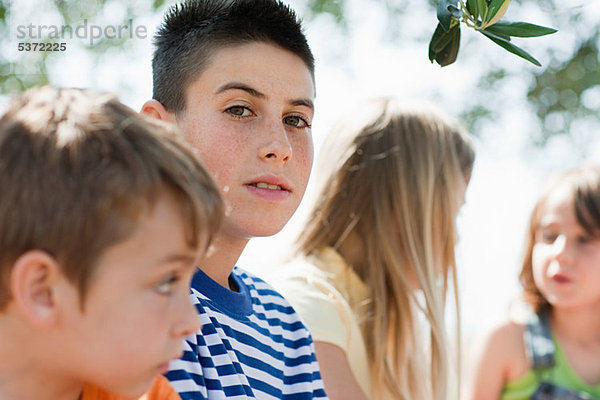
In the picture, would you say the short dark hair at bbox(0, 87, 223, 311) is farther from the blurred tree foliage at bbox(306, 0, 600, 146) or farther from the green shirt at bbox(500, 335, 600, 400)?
the blurred tree foliage at bbox(306, 0, 600, 146)

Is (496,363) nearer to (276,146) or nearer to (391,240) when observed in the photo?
(391,240)

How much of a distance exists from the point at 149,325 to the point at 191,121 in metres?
0.66

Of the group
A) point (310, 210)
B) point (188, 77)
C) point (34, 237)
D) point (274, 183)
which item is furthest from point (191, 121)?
point (310, 210)

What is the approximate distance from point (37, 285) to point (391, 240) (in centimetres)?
156

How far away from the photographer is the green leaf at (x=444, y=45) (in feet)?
4.15

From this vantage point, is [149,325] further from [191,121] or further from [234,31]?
[234,31]

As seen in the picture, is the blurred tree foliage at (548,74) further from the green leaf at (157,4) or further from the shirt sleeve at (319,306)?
the shirt sleeve at (319,306)

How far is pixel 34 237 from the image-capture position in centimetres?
102

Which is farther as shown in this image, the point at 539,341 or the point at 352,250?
the point at 539,341

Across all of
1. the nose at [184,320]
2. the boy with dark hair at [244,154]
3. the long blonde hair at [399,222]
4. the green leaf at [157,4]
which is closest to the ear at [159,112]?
the boy with dark hair at [244,154]

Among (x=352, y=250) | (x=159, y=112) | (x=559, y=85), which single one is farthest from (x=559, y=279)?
(x=559, y=85)

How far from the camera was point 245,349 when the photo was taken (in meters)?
1.57

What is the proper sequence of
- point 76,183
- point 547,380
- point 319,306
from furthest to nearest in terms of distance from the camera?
point 547,380 → point 319,306 → point 76,183

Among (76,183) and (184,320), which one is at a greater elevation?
(76,183)
